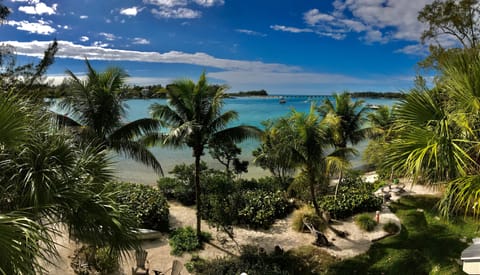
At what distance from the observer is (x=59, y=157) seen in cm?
417

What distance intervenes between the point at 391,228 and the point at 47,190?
11.5m

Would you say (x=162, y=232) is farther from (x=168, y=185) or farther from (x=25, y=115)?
(x=25, y=115)

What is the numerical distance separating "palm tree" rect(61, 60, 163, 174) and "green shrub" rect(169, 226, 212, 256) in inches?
116

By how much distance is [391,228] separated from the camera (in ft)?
36.6

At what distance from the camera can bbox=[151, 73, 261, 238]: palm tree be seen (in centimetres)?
957

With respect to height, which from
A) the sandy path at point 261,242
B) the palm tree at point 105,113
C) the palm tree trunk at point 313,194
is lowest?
the sandy path at point 261,242

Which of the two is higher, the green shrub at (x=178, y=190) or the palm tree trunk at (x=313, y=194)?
the palm tree trunk at (x=313, y=194)

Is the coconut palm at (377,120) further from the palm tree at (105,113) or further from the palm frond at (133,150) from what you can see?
the palm tree at (105,113)

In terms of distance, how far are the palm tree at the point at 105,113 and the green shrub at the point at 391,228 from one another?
30.2 ft

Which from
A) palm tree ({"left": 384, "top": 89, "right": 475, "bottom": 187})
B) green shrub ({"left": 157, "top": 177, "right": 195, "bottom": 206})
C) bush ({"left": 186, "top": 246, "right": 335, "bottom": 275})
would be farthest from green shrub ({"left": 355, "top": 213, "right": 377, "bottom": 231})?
green shrub ({"left": 157, "top": 177, "right": 195, "bottom": 206})

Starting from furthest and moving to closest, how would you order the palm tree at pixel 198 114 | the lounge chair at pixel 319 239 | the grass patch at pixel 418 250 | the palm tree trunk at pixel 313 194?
the palm tree trunk at pixel 313 194, the lounge chair at pixel 319 239, the palm tree at pixel 198 114, the grass patch at pixel 418 250

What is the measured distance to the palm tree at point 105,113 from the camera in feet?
28.9

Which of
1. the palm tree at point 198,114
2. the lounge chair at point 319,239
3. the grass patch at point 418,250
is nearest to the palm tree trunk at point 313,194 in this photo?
the lounge chair at point 319,239

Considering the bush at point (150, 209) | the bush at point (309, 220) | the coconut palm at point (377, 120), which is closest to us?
the bush at point (309, 220)
